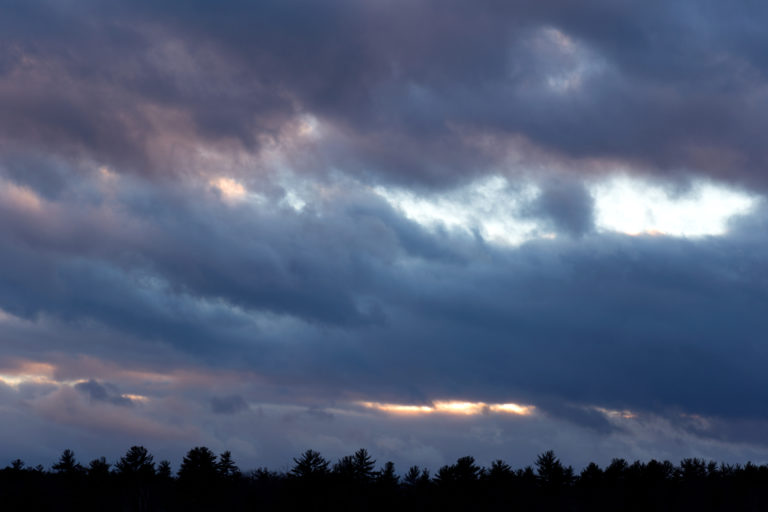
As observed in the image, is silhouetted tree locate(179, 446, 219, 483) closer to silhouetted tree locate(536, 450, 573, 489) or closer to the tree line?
the tree line

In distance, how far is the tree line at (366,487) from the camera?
454 feet

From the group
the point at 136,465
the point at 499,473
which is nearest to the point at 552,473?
the point at 499,473

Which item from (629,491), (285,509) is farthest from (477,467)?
(285,509)

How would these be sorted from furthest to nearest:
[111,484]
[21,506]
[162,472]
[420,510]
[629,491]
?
[162,472] → [111,484] → [629,491] → [420,510] → [21,506]

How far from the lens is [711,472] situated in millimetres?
188750

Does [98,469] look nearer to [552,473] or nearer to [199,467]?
[199,467]

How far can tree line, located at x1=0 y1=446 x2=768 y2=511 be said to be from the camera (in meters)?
138

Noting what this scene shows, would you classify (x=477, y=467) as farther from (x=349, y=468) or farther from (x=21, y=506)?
(x=21, y=506)

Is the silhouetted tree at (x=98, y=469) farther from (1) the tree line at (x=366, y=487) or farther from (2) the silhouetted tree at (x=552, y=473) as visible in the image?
(2) the silhouetted tree at (x=552, y=473)

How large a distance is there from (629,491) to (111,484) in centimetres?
10022

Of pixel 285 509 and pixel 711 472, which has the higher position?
pixel 711 472

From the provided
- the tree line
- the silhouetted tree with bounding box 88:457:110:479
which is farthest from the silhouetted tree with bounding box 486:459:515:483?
the silhouetted tree with bounding box 88:457:110:479

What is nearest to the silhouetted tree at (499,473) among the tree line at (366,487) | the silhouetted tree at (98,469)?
the tree line at (366,487)

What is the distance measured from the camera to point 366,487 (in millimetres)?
148250
